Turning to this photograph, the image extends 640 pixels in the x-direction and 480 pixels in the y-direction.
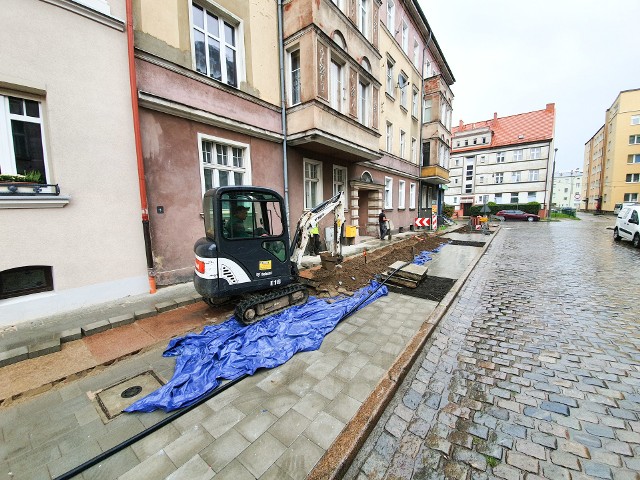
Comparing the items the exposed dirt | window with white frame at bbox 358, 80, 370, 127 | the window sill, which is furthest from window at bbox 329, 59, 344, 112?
the window sill

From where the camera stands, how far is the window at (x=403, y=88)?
55.1 feet

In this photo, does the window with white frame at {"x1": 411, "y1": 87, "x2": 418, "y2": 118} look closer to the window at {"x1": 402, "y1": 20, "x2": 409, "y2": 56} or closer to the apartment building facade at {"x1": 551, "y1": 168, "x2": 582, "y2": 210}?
the window at {"x1": 402, "y1": 20, "x2": 409, "y2": 56}

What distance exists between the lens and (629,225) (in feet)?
41.0


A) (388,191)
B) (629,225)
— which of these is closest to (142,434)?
(388,191)

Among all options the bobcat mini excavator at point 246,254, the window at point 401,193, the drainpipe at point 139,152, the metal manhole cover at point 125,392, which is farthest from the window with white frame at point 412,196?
the metal manhole cover at point 125,392

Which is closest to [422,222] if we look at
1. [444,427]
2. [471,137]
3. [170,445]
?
[444,427]

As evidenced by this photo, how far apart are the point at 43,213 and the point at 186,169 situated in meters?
2.79

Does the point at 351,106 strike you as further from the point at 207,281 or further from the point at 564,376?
the point at 564,376

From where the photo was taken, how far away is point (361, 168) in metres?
13.8

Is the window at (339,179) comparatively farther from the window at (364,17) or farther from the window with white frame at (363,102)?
the window at (364,17)

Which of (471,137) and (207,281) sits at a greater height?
(471,137)

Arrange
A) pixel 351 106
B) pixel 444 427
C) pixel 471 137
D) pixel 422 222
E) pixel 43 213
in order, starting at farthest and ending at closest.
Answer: pixel 471 137 → pixel 422 222 → pixel 351 106 → pixel 43 213 → pixel 444 427

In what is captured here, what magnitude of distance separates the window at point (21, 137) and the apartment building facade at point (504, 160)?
45.7 metres

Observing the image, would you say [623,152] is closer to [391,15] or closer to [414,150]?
[414,150]
